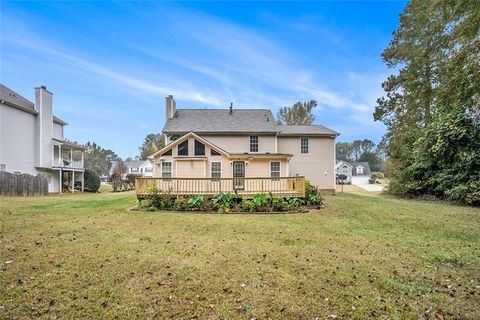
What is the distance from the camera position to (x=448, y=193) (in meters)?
14.6

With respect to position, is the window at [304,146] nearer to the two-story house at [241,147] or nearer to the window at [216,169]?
the two-story house at [241,147]

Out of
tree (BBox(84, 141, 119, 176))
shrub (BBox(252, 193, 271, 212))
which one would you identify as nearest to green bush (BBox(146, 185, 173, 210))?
shrub (BBox(252, 193, 271, 212))

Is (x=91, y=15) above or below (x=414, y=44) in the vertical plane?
below

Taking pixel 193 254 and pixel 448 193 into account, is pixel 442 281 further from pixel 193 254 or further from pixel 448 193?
pixel 448 193

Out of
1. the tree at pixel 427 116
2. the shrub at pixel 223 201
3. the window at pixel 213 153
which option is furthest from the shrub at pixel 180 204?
the tree at pixel 427 116

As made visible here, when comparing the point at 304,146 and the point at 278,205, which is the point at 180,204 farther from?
the point at 304,146

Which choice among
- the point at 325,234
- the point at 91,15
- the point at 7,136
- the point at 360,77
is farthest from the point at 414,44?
the point at 7,136

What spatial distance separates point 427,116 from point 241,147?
14637mm

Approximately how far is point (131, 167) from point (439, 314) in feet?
230

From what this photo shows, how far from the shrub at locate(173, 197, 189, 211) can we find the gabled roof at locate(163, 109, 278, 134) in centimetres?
830

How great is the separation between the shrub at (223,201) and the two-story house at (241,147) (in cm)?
427

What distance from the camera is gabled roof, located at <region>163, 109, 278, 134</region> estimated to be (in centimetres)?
1925

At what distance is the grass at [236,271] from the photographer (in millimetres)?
3193

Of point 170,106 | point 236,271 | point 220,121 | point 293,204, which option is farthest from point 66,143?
point 236,271
